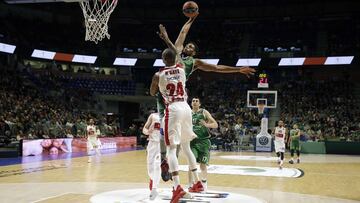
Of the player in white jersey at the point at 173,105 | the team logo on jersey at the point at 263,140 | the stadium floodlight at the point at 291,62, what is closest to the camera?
the player in white jersey at the point at 173,105

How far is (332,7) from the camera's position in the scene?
3697cm

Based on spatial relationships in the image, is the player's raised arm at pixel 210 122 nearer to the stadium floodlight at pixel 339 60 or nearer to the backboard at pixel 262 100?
the backboard at pixel 262 100

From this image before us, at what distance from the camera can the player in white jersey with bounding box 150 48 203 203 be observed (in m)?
6.54

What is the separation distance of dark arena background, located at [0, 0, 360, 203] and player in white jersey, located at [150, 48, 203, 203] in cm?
812

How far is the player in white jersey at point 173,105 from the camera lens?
6539mm

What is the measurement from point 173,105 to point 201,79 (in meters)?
31.7

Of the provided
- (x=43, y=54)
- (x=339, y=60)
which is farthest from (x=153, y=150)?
(x=339, y=60)

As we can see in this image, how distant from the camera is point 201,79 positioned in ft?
125

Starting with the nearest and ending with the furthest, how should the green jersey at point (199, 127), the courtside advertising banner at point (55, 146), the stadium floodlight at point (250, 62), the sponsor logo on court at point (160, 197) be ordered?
the sponsor logo on court at point (160, 197), the green jersey at point (199, 127), the courtside advertising banner at point (55, 146), the stadium floodlight at point (250, 62)

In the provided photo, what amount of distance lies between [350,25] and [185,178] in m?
29.7

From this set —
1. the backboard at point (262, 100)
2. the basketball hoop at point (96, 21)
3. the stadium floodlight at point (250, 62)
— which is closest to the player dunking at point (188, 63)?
the basketball hoop at point (96, 21)

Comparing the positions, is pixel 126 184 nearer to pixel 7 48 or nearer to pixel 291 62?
pixel 7 48

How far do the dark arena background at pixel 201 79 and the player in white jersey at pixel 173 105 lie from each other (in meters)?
8.12

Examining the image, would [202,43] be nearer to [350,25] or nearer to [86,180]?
[350,25]
